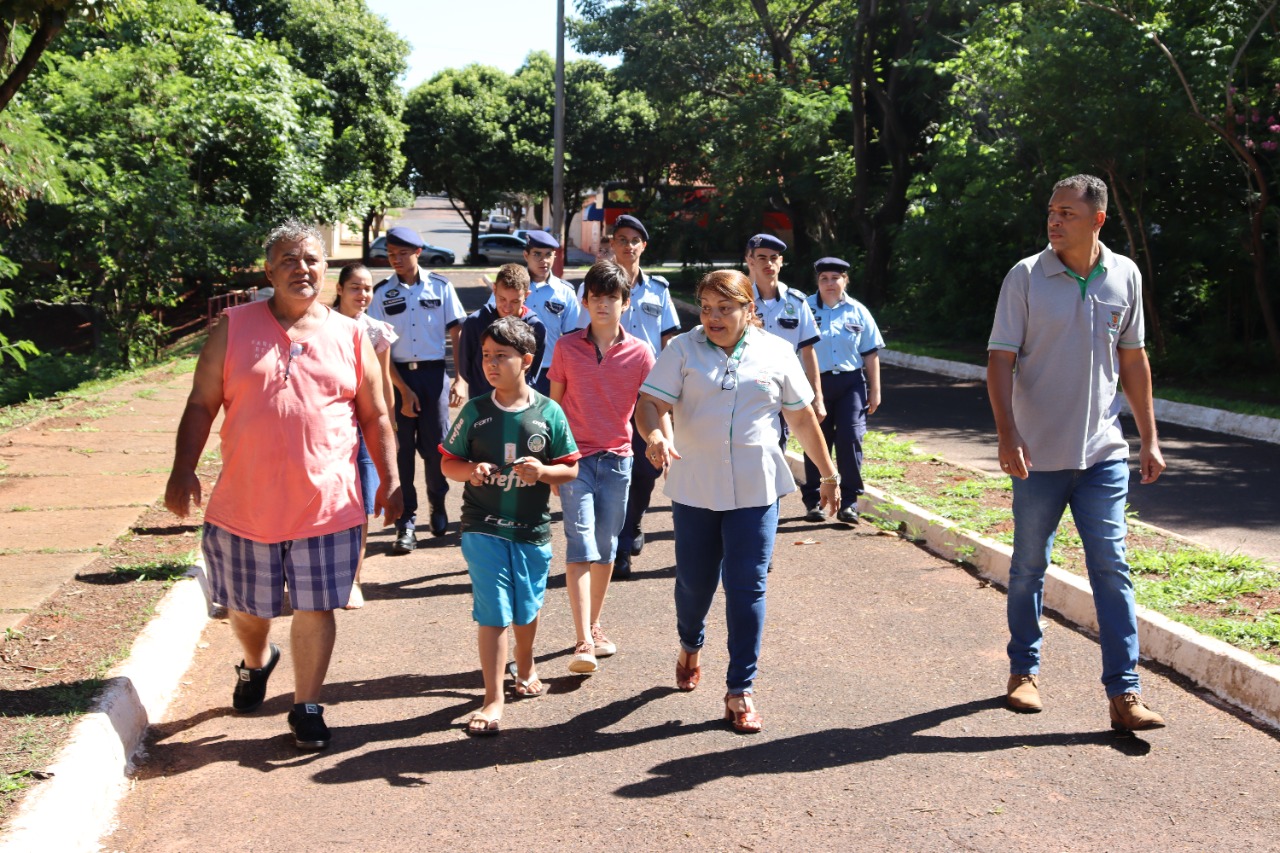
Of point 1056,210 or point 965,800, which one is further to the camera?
point 1056,210

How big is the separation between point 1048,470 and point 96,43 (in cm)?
2428

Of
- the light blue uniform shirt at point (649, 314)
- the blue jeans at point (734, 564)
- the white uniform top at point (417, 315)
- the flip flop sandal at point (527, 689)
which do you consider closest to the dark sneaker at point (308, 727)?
the flip flop sandal at point (527, 689)

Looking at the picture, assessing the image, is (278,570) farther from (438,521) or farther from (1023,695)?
(438,521)

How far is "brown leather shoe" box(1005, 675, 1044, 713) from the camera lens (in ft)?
16.8

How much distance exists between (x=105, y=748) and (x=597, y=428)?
2.58 metres

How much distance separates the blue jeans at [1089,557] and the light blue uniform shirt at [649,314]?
2.88 m

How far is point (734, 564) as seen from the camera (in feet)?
16.6

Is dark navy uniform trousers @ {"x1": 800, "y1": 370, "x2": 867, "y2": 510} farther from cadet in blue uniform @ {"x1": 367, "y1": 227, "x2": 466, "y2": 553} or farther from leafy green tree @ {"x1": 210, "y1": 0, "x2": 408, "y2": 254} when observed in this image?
leafy green tree @ {"x1": 210, "y1": 0, "x2": 408, "y2": 254}

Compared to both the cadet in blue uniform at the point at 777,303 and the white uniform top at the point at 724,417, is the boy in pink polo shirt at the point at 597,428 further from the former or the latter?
the cadet in blue uniform at the point at 777,303

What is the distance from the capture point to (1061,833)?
13.1 ft

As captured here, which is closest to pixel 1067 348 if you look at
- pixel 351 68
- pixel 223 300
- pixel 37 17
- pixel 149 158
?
pixel 37 17

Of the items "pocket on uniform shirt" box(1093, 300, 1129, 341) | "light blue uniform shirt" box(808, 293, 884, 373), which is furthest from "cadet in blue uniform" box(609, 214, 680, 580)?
"pocket on uniform shirt" box(1093, 300, 1129, 341)

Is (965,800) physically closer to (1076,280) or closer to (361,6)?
(1076,280)

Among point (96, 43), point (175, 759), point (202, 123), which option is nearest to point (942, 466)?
point (175, 759)
